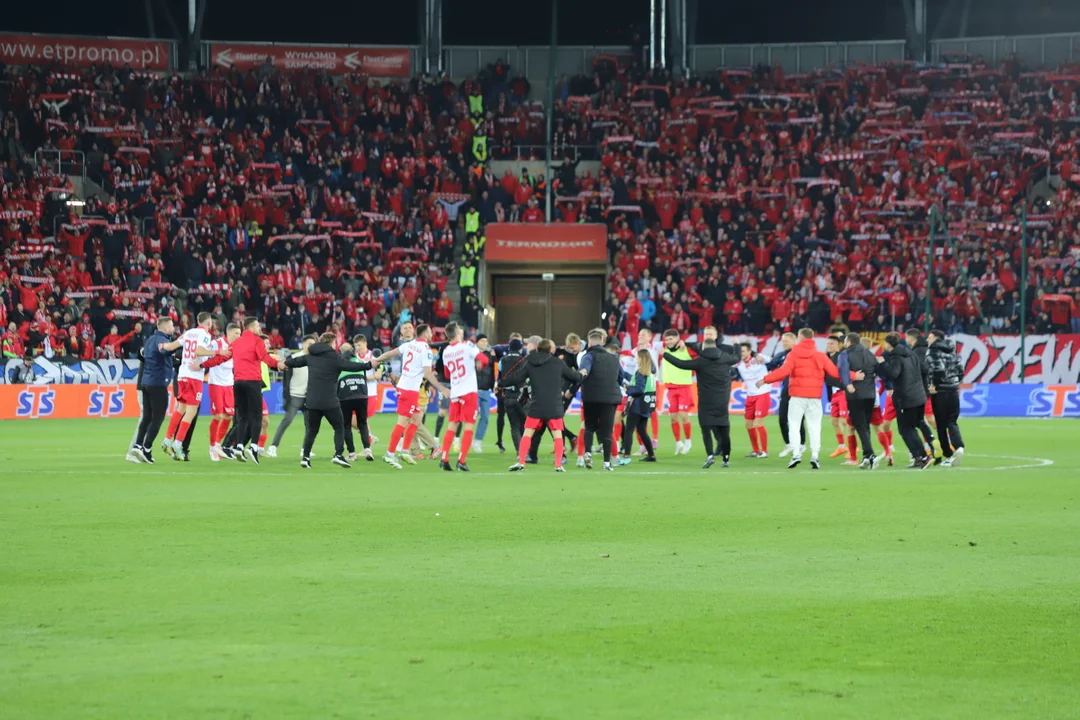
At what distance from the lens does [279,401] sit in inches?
1535

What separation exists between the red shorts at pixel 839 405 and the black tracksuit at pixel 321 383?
8.42m

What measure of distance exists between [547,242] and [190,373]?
85.1 feet

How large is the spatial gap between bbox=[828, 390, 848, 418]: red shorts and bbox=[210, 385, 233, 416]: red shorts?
9.94m

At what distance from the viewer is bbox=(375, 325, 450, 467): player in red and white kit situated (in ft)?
72.7

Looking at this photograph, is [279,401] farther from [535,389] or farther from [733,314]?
[535,389]

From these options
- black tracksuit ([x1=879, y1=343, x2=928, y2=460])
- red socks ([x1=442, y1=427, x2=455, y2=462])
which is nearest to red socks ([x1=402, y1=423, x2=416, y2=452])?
red socks ([x1=442, y1=427, x2=455, y2=462])

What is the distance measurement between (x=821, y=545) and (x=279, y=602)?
16.6 feet

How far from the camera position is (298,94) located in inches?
2099

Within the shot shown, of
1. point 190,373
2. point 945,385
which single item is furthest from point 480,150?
point 945,385

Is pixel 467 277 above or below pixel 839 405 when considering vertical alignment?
above

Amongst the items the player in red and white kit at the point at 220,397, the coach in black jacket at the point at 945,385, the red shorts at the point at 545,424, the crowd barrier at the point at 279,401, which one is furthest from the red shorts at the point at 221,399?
the crowd barrier at the point at 279,401

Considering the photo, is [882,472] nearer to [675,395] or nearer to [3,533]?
[675,395]

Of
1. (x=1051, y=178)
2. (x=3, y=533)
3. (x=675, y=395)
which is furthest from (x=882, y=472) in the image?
(x=1051, y=178)

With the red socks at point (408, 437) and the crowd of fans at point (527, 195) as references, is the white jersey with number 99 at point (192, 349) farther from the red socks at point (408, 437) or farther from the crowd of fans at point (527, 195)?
the crowd of fans at point (527, 195)
